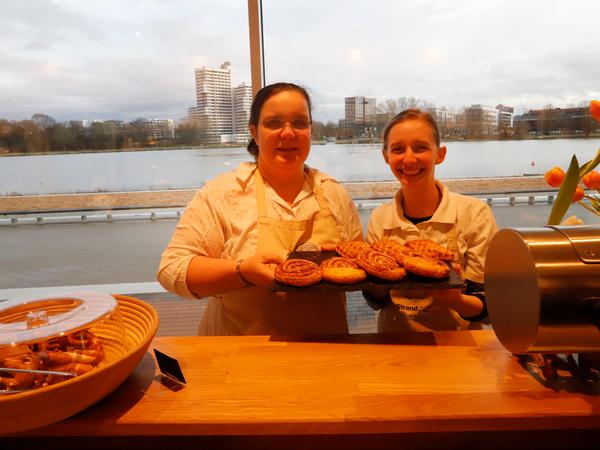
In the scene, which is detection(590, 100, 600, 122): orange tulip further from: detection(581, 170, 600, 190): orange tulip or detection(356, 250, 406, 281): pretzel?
detection(356, 250, 406, 281): pretzel

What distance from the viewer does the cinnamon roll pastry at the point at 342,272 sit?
1090 mm

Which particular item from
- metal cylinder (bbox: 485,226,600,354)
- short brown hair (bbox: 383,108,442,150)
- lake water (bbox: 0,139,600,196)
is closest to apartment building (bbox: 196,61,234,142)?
lake water (bbox: 0,139,600,196)

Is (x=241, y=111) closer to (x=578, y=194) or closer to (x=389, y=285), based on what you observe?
(x=389, y=285)

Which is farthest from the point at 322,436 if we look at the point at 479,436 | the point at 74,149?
the point at 74,149

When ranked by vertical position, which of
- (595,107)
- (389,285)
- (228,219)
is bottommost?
(389,285)

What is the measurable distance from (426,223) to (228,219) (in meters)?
0.73

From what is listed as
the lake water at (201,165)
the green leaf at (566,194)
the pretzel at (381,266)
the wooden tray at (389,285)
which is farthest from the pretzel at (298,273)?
the lake water at (201,165)

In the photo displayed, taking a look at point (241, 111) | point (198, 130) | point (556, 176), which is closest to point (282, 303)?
point (556, 176)

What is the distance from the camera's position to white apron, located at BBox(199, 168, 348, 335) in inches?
56.6

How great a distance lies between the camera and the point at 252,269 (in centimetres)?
120

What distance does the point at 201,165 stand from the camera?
3389 mm

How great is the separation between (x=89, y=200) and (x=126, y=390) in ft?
10.5

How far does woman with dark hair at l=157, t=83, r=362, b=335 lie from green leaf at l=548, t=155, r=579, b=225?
68 cm

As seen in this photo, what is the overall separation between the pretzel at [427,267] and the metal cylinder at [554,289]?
0.19 m
